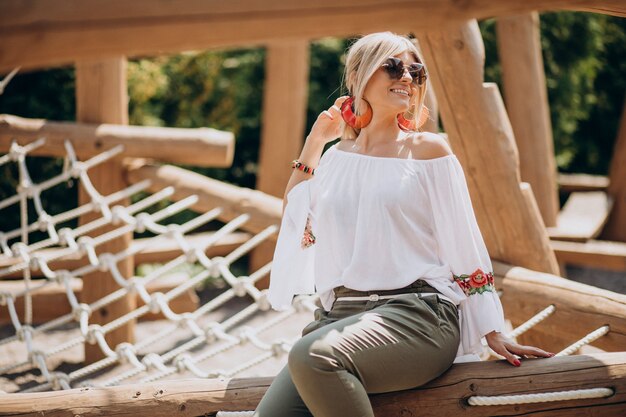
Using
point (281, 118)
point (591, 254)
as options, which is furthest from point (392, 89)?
point (591, 254)

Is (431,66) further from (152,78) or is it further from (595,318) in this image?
(152,78)

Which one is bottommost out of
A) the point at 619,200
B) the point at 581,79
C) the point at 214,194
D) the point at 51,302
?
the point at 51,302

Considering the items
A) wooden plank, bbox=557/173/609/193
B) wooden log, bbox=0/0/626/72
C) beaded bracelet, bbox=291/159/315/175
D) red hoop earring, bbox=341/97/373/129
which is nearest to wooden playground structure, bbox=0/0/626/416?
wooden log, bbox=0/0/626/72

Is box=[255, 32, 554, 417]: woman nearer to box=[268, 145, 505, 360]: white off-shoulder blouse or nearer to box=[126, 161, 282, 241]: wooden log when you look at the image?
box=[268, 145, 505, 360]: white off-shoulder blouse

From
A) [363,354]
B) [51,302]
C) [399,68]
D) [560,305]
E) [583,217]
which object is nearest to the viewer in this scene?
[363,354]

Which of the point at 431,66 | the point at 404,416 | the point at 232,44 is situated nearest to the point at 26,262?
the point at 431,66

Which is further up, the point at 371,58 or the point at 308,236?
the point at 371,58

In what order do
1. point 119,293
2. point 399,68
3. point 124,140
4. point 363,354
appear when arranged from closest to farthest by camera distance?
point 363,354
point 399,68
point 119,293
point 124,140

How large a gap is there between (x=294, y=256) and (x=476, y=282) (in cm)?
44

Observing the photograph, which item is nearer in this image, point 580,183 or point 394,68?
point 394,68

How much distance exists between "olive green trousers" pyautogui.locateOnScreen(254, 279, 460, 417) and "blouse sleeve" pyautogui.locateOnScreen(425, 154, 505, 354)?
48 mm

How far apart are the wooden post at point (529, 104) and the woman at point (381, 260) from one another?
2577 mm

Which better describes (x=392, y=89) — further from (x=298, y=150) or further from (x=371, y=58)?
(x=298, y=150)

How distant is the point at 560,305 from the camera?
2484 mm
